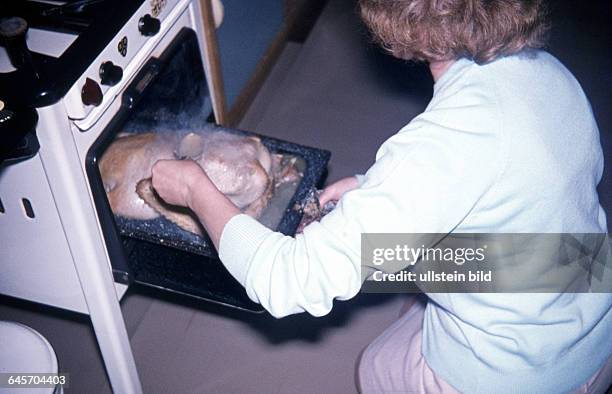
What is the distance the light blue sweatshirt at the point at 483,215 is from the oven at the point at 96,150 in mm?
309

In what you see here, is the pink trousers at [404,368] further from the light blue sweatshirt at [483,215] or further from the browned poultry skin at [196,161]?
the browned poultry skin at [196,161]

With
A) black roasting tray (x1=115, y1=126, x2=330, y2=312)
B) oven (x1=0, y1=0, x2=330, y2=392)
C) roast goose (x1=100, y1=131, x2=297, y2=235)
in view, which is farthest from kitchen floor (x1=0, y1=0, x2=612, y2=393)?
roast goose (x1=100, y1=131, x2=297, y2=235)

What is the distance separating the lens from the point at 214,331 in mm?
1965

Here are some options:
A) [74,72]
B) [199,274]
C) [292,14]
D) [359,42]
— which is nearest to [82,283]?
[199,274]

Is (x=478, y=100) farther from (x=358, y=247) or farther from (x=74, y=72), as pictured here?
(x=74, y=72)

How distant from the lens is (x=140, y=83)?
129 cm

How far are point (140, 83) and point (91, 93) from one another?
18 centimetres

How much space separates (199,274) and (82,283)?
304mm

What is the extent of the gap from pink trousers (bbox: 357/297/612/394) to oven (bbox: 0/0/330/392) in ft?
0.99

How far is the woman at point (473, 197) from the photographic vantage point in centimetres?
96

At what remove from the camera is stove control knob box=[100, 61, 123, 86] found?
1.15 m

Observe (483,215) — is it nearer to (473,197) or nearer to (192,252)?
(473,197)

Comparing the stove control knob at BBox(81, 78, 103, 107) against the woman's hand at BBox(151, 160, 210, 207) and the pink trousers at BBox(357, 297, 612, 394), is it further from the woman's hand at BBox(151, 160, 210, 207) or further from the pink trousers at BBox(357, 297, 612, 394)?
the pink trousers at BBox(357, 297, 612, 394)

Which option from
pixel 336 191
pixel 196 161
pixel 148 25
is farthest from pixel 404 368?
pixel 148 25
